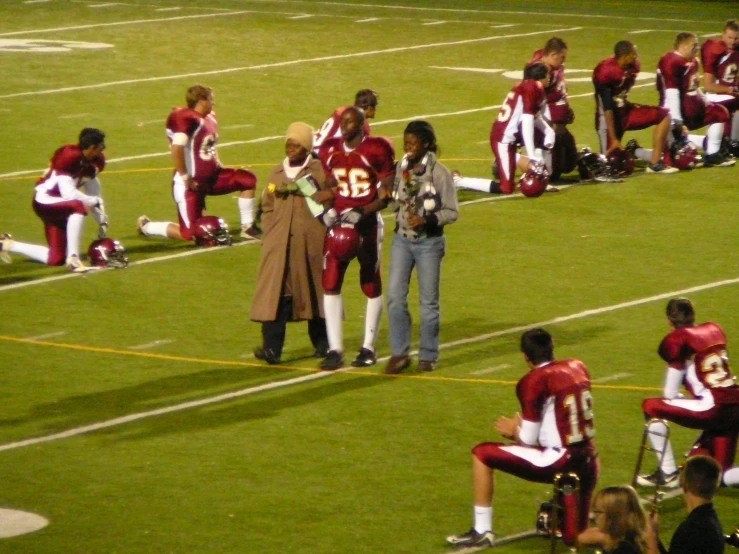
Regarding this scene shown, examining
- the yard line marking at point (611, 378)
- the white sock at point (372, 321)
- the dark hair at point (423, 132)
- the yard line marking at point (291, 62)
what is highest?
the dark hair at point (423, 132)

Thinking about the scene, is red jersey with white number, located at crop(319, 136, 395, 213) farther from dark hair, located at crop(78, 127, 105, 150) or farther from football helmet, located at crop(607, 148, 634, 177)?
football helmet, located at crop(607, 148, 634, 177)

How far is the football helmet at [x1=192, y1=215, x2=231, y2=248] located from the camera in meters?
15.1

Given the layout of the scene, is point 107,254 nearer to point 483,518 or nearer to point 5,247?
point 5,247

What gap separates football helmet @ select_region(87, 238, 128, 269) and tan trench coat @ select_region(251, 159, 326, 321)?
3.20m

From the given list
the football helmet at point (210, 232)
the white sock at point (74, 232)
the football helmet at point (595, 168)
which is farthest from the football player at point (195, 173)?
the football helmet at point (595, 168)

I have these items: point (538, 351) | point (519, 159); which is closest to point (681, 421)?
point (538, 351)

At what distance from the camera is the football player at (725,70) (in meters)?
18.8

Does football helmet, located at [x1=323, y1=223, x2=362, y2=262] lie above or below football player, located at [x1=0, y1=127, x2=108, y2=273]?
above

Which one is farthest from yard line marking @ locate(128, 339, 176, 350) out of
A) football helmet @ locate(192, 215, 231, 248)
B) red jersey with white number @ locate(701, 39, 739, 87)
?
red jersey with white number @ locate(701, 39, 739, 87)

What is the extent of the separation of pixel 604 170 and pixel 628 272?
402cm

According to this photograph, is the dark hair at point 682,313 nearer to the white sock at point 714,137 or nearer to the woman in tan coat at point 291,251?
the woman in tan coat at point 291,251

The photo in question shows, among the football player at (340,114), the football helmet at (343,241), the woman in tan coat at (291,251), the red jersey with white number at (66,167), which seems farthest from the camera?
the red jersey with white number at (66,167)

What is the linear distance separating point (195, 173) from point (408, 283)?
460cm

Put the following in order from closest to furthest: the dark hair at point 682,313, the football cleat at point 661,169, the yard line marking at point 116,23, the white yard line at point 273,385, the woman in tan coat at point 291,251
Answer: the dark hair at point 682,313 → the white yard line at point 273,385 → the woman in tan coat at point 291,251 → the football cleat at point 661,169 → the yard line marking at point 116,23
